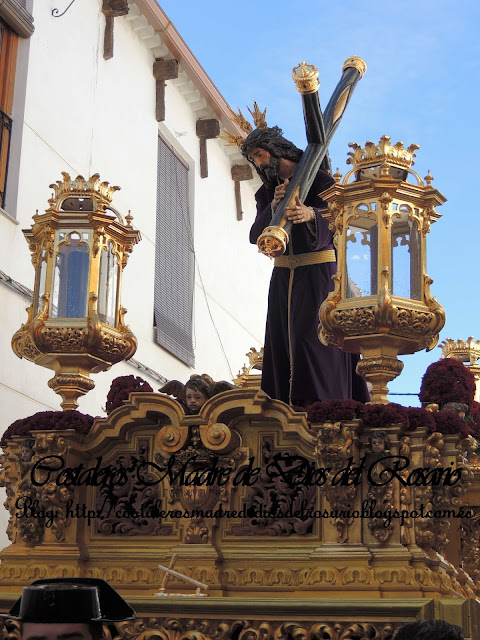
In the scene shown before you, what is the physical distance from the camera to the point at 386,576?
5.42 m

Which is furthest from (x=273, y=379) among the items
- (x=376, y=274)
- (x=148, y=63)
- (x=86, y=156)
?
(x=148, y=63)

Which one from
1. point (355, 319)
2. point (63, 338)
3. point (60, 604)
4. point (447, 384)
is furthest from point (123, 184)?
point (60, 604)

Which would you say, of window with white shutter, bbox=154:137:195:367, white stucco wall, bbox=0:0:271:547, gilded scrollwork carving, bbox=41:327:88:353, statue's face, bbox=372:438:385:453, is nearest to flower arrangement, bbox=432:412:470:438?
statue's face, bbox=372:438:385:453

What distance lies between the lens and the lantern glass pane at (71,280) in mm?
6910

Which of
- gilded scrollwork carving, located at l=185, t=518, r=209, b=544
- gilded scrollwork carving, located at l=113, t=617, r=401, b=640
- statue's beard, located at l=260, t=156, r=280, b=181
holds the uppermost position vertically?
statue's beard, located at l=260, t=156, r=280, b=181

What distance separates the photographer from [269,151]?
7.17m

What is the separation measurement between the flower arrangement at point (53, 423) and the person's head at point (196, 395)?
596 millimetres

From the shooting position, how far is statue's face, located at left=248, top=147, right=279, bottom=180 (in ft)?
23.5

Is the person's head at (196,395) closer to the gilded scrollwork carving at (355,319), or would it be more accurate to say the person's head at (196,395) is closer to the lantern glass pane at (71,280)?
the gilded scrollwork carving at (355,319)

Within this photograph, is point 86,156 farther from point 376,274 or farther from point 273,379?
point 376,274

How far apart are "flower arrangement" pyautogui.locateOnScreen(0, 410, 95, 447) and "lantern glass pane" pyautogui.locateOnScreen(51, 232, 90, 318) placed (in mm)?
785

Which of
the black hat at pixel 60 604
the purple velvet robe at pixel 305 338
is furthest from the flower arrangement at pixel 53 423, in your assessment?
the black hat at pixel 60 604

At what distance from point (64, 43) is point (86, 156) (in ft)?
3.81

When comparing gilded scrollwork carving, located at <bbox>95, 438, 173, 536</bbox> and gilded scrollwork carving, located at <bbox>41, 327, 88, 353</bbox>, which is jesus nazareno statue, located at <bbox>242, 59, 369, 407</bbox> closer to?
gilded scrollwork carving, located at <bbox>95, 438, 173, 536</bbox>
